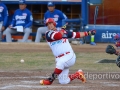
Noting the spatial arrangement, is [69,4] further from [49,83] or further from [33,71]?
[49,83]

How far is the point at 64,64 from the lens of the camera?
897 centimetres

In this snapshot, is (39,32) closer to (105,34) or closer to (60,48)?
(105,34)

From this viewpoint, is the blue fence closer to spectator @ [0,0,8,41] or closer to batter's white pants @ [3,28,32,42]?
batter's white pants @ [3,28,32,42]

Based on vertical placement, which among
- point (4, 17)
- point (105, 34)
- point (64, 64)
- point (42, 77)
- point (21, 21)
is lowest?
point (42, 77)

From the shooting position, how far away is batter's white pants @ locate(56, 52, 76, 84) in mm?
8938

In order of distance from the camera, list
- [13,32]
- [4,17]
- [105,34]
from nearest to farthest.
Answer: [105,34] → [13,32] → [4,17]

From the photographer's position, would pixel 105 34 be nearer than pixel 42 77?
No

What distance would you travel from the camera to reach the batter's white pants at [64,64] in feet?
29.3

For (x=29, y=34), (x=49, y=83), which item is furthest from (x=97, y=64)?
(x=29, y=34)

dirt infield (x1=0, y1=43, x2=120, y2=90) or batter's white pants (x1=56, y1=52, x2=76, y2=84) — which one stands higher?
batter's white pants (x1=56, y1=52, x2=76, y2=84)

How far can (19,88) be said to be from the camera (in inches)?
334

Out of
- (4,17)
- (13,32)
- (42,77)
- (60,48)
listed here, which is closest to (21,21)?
(13,32)

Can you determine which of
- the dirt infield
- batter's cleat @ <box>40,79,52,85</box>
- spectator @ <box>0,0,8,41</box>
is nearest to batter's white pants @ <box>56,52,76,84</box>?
the dirt infield

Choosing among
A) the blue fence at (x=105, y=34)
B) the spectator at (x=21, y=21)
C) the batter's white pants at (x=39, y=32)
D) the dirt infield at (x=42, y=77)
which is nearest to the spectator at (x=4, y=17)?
the spectator at (x=21, y=21)
